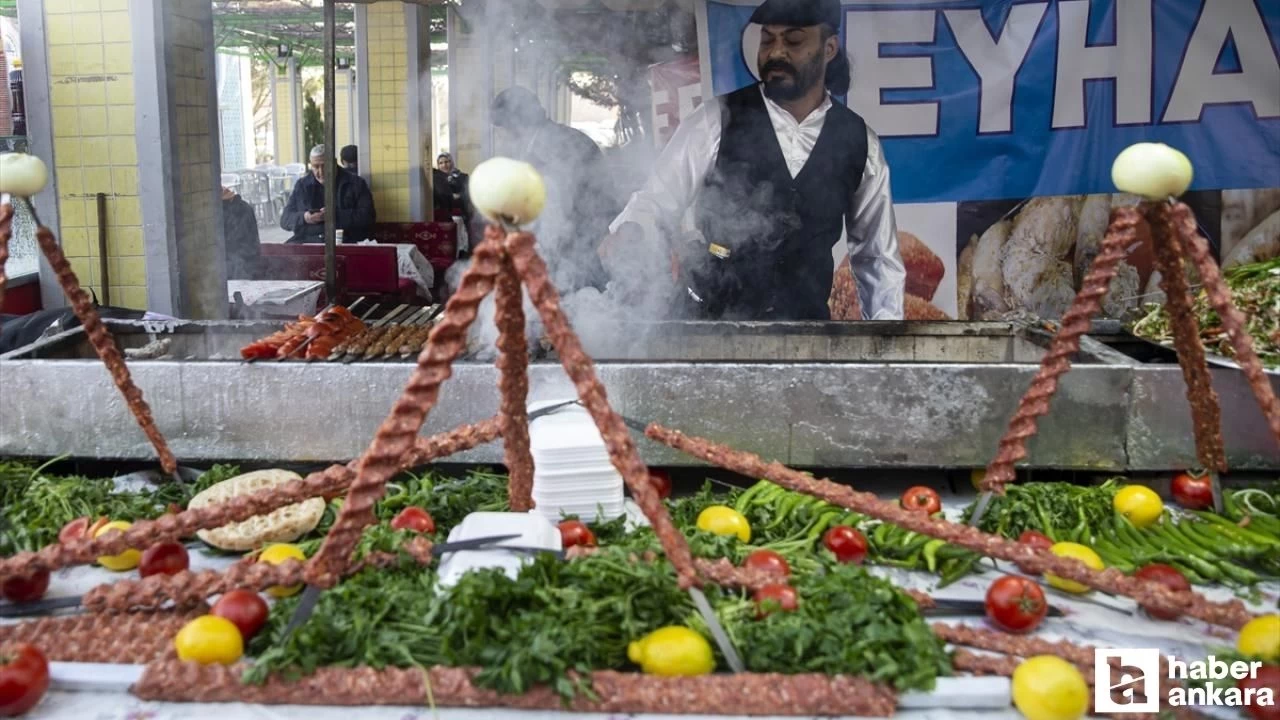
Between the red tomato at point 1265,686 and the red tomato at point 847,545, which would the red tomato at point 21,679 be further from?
the red tomato at point 1265,686

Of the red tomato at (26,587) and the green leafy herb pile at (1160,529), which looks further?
the green leafy herb pile at (1160,529)

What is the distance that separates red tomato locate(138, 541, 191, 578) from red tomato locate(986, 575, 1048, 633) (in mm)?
2944

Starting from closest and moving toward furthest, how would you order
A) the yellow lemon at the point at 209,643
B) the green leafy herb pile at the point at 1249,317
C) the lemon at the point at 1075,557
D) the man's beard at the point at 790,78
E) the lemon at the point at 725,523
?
1. the yellow lemon at the point at 209,643
2. the lemon at the point at 1075,557
3. the lemon at the point at 725,523
4. the green leafy herb pile at the point at 1249,317
5. the man's beard at the point at 790,78

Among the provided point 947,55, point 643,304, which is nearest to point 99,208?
point 643,304

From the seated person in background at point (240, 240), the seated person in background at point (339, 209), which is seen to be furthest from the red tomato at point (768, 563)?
the seated person in background at point (339, 209)

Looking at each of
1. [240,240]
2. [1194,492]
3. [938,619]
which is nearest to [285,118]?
[240,240]

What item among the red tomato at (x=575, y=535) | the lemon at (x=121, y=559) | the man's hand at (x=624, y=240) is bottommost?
the lemon at (x=121, y=559)

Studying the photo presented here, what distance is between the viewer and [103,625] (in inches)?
136

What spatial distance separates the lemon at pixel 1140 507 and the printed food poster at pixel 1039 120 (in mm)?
3354

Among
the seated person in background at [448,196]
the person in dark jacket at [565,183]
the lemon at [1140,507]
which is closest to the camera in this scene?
the lemon at [1140,507]

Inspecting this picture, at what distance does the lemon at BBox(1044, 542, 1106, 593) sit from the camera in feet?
12.5

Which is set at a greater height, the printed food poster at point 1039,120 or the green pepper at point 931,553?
the printed food poster at point 1039,120

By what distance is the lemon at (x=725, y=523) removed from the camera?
4082 millimetres

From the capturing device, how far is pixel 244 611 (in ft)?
10.8
